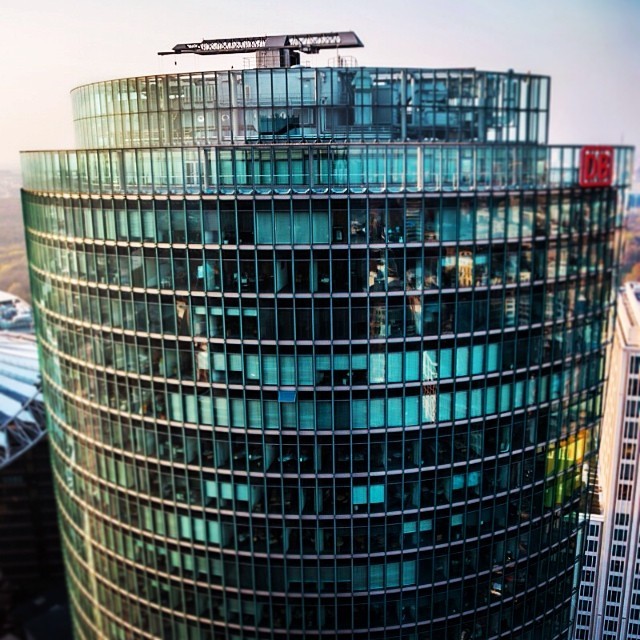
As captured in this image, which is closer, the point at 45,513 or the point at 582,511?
the point at 582,511

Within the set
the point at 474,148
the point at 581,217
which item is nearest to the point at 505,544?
the point at 581,217

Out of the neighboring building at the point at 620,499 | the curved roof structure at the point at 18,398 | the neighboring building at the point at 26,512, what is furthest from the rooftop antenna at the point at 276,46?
the neighboring building at the point at 620,499

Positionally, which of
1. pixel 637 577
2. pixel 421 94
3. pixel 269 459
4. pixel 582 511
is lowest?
pixel 637 577

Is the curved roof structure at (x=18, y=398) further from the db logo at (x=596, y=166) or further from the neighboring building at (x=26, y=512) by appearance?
the db logo at (x=596, y=166)

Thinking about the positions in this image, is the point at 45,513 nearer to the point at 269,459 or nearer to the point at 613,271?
the point at 269,459

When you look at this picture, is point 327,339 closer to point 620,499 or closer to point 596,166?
point 596,166

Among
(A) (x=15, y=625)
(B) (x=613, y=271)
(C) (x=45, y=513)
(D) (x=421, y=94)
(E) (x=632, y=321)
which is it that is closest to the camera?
(D) (x=421, y=94)
